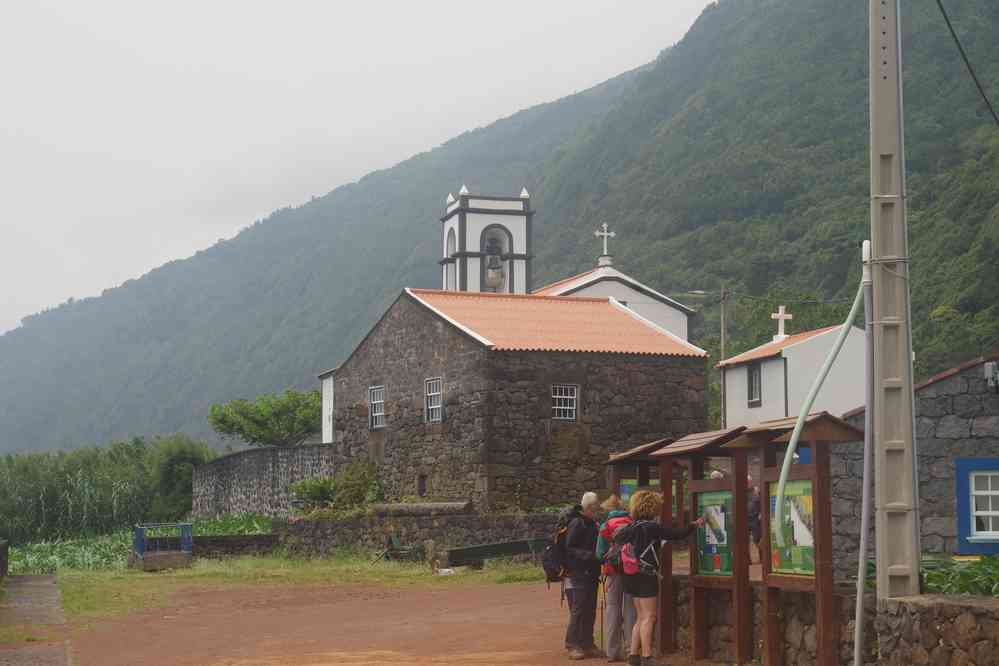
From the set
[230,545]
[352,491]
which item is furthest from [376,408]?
[230,545]

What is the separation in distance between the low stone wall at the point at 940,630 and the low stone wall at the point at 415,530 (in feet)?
58.8

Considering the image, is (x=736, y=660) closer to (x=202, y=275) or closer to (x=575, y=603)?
(x=575, y=603)

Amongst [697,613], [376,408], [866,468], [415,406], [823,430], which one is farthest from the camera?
[376,408]

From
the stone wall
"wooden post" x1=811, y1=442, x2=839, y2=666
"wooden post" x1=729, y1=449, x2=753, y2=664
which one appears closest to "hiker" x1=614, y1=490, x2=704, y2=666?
"wooden post" x1=729, y1=449, x2=753, y2=664

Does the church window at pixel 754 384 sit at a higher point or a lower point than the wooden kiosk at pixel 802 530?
higher

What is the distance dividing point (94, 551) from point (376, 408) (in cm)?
937

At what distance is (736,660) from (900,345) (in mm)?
3521

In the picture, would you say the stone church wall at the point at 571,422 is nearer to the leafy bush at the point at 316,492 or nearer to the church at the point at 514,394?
the church at the point at 514,394

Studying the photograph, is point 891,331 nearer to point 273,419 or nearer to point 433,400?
point 433,400

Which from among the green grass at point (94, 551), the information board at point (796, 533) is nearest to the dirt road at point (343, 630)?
the information board at point (796, 533)

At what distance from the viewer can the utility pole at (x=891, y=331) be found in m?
10.1

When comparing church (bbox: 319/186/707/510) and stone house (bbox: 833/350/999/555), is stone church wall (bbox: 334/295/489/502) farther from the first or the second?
stone house (bbox: 833/350/999/555)

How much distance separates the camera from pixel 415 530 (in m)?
29.7

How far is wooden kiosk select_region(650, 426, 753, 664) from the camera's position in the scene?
1243 cm
